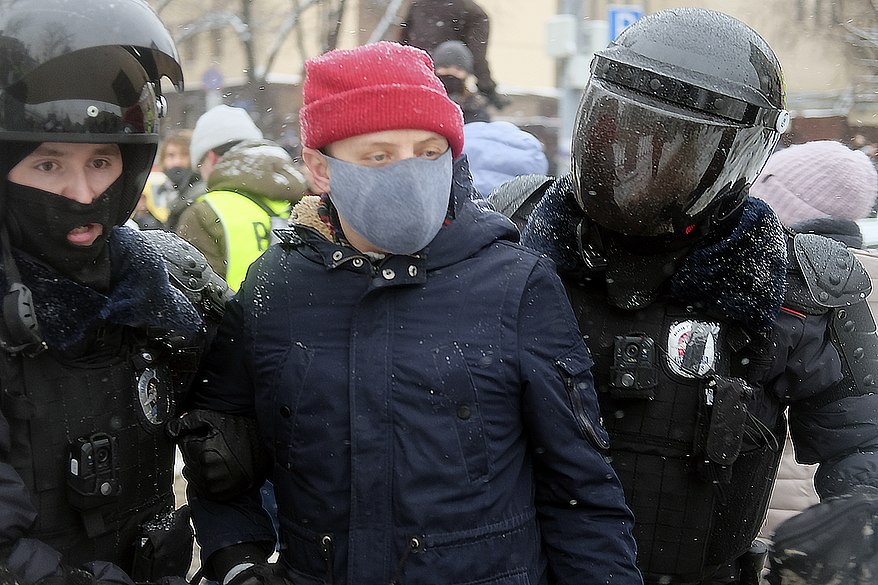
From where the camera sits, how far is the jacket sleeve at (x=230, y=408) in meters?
2.18

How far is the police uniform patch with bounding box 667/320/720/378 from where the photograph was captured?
7.73ft

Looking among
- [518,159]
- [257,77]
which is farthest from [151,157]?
[257,77]

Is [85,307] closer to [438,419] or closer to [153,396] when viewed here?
[153,396]

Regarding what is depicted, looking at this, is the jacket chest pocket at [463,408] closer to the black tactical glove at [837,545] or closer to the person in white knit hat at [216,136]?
the black tactical glove at [837,545]

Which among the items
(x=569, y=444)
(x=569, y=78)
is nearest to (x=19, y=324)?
(x=569, y=444)

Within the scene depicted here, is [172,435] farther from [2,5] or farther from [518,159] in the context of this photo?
[518,159]

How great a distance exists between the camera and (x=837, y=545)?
2.25 m

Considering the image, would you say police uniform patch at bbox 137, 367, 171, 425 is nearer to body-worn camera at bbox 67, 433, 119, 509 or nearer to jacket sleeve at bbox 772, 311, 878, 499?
body-worn camera at bbox 67, 433, 119, 509

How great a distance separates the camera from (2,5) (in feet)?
6.98

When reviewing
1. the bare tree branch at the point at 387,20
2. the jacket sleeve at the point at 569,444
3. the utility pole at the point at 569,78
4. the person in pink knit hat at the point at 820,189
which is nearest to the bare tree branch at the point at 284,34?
the bare tree branch at the point at 387,20

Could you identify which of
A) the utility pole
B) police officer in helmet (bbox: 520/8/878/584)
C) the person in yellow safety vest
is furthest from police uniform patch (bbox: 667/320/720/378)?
the utility pole

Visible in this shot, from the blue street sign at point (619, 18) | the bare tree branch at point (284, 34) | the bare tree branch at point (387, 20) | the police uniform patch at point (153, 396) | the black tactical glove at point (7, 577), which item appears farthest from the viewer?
the bare tree branch at point (284, 34)

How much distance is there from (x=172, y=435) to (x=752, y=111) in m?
1.47

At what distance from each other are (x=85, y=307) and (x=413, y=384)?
711 mm
